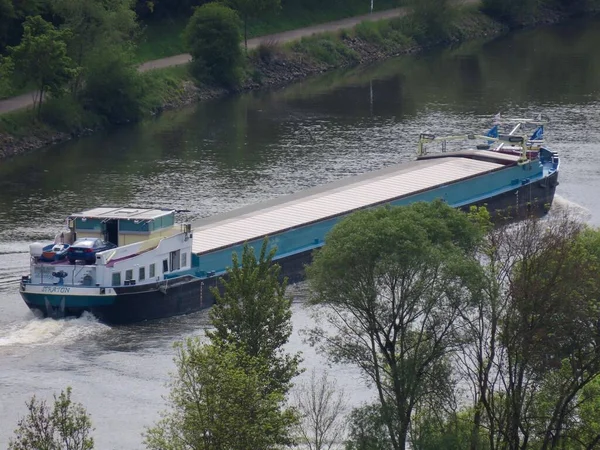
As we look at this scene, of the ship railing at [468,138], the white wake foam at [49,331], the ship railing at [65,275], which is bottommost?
the white wake foam at [49,331]

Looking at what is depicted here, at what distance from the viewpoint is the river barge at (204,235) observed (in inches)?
2116

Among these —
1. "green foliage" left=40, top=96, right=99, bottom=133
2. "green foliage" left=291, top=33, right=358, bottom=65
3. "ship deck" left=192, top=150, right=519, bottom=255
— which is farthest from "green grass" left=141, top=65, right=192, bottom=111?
"ship deck" left=192, top=150, right=519, bottom=255

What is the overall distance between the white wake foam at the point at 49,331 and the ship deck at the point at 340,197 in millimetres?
6565

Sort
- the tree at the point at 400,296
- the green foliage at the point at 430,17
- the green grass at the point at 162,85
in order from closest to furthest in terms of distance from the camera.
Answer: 1. the tree at the point at 400,296
2. the green grass at the point at 162,85
3. the green foliage at the point at 430,17

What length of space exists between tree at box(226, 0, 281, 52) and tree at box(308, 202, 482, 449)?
258 ft

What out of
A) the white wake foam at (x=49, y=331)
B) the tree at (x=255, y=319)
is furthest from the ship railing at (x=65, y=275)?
the tree at (x=255, y=319)

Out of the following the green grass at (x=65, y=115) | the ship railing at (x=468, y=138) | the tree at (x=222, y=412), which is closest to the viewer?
the tree at (x=222, y=412)

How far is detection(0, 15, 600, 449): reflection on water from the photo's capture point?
159 ft

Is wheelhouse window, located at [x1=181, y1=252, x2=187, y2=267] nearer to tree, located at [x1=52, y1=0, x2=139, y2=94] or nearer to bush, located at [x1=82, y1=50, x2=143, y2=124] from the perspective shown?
bush, located at [x1=82, y1=50, x2=143, y2=124]

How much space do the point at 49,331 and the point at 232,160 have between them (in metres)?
32.6

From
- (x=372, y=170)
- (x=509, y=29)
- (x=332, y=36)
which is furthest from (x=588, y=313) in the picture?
(x=509, y=29)

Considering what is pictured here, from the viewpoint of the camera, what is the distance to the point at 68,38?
9450cm

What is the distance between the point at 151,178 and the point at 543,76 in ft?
140

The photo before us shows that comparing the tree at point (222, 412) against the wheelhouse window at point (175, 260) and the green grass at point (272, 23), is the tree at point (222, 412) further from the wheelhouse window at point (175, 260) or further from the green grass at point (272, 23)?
the green grass at point (272, 23)
